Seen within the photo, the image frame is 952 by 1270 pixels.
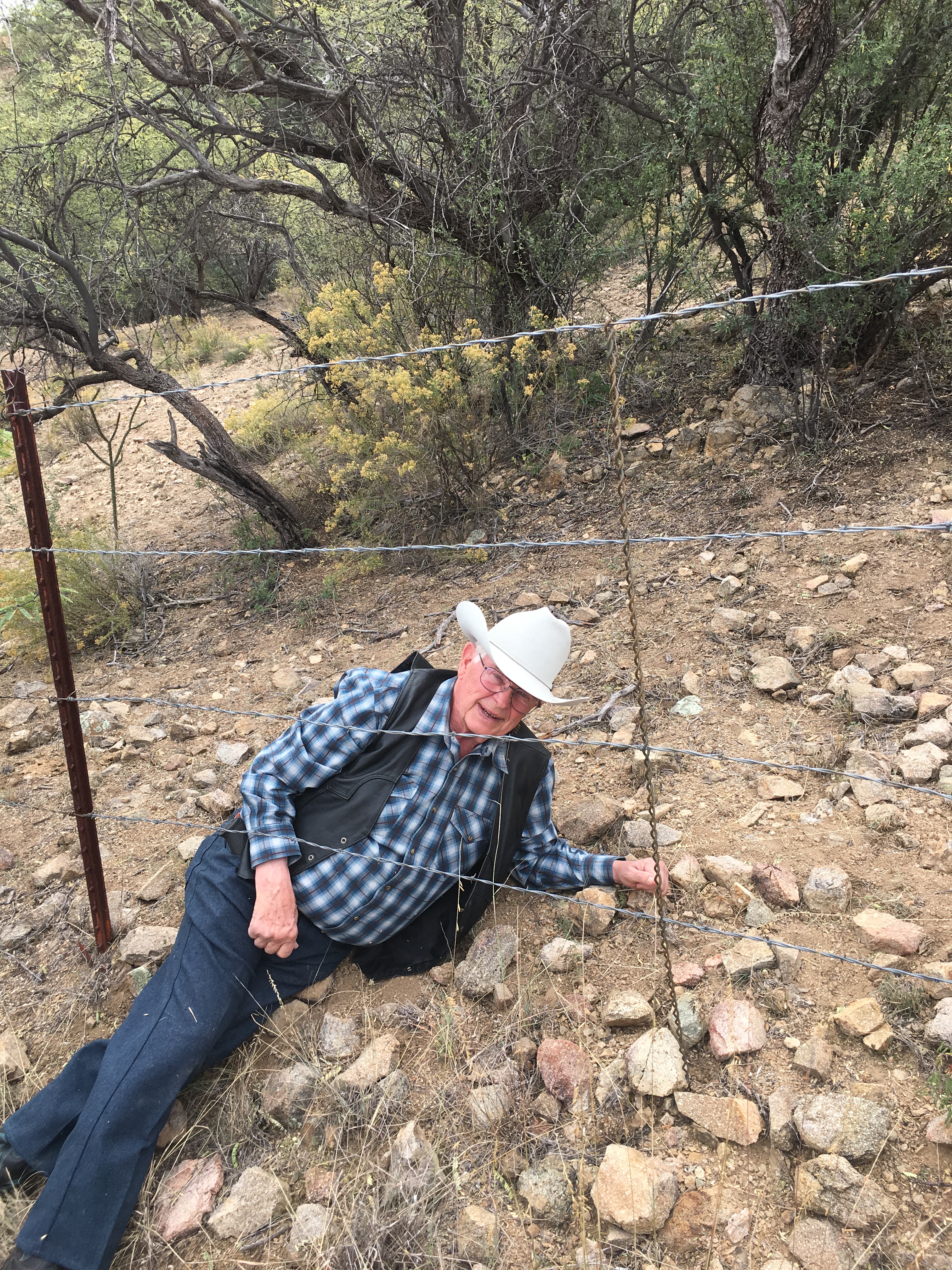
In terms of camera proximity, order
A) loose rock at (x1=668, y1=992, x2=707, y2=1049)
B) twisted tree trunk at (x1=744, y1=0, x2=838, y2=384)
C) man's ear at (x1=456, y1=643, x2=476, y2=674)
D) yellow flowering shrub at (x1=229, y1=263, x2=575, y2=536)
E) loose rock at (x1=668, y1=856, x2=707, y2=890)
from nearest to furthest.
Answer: loose rock at (x1=668, y1=992, x2=707, y2=1049)
man's ear at (x1=456, y1=643, x2=476, y2=674)
loose rock at (x1=668, y1=856, x2=707, y2=890)
twisted tree trunk at (x1=744, y1=0, x2=838, y2=384)
yellow flowering shrub at (x1=229, y1=263, x2=575, y2=536)

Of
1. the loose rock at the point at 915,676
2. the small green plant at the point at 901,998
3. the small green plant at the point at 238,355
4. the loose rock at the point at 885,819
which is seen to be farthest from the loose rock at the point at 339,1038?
the small green plant at the point at 238,355

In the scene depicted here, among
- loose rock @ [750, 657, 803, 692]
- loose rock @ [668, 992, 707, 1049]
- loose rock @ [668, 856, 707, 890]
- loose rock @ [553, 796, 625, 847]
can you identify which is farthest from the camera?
loose rock @ [750, 657, 803, 692]

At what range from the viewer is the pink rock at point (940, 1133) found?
178 centimetres

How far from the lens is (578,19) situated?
15.9ft

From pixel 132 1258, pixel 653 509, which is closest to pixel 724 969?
pixel 132 1258

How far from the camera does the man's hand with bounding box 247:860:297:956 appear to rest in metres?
2.28

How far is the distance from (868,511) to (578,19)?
3.26 metres

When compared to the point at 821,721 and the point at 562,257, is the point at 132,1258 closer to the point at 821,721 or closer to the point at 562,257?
the point at 821,721

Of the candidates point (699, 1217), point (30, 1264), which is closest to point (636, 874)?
point (699, 1217)

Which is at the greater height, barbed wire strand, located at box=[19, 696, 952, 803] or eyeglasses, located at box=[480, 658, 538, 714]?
eyeglasses, located at box=[480, 658, 538, 714]

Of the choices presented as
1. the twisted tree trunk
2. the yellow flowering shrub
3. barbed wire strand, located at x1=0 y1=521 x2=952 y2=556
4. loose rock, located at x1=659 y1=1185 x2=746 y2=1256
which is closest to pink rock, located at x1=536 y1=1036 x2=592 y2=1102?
loose rock, located at x1=659 y1=1185 x2=746 y2=1256

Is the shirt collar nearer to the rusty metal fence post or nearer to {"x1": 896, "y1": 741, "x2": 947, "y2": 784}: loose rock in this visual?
the rusty metal fence post

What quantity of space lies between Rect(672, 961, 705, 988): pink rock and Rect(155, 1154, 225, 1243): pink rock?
126 centimetres

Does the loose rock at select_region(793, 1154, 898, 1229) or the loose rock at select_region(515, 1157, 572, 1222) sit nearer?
the loose rock at select_region(793, 1154, 898, 1229)
